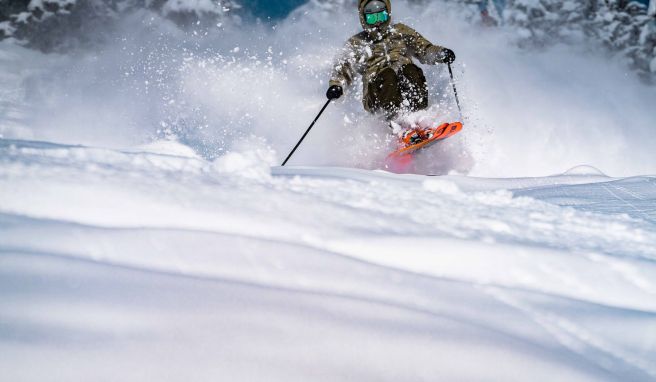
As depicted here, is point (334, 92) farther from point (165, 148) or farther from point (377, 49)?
point (165, 148)

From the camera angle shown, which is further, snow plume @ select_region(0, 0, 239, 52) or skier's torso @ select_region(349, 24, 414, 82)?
snow plume @ select_region(0, 0, 239, 52)

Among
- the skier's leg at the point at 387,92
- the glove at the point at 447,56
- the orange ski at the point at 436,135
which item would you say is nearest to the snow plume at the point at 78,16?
the glove at the point at 447,56

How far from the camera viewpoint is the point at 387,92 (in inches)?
143

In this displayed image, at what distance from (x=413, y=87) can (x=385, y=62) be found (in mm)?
513

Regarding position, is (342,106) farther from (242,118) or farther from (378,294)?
(378,294)

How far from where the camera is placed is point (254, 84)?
7363mm

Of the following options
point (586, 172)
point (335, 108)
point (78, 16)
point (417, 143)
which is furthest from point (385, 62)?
point (78, 16)

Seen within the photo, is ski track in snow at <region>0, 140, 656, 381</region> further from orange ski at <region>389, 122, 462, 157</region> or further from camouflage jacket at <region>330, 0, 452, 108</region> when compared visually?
camouflage jacket at <region>330, 0, 452, 108</region>

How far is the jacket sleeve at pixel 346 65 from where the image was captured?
4121 millimetres

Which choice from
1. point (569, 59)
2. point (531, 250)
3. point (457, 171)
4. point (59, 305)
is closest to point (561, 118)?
point (457, 171)

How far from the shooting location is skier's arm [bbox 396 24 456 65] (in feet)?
13.2

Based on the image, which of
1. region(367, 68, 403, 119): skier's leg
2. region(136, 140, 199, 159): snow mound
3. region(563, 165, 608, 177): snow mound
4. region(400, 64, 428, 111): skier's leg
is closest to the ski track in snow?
region(136, 140, 199, 159): snow mound

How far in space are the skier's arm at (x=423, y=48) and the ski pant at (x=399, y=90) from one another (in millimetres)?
420

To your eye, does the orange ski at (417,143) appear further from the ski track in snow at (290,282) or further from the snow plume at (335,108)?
the ski track in snow at (290,282)
